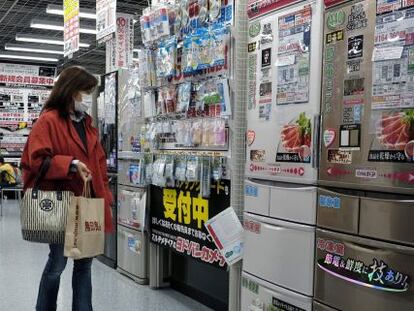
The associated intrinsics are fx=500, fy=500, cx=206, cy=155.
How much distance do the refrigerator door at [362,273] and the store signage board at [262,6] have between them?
1.15 meters

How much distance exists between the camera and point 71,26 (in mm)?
6383

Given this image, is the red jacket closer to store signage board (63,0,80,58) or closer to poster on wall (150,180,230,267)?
poster on wall (150,180,230,267)

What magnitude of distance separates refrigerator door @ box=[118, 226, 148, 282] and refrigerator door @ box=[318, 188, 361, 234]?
2.32 meters

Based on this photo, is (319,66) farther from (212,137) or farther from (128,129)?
(128,129)

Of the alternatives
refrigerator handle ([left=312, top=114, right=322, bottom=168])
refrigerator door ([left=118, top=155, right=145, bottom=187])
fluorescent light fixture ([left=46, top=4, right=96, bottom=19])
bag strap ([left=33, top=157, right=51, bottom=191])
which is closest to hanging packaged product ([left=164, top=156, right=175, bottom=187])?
refrigerator door ([left=118, top=155, right=145, bottom=187])

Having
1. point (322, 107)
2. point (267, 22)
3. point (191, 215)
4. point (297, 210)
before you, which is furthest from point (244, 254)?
point (267, 22)

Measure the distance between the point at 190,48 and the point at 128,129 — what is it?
54.7 inches

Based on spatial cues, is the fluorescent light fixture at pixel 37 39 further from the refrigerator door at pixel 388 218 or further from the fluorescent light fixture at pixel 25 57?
the refrigerator door at pixel 388 218

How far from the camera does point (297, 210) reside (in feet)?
7.98

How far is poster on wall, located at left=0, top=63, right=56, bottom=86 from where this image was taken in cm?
1169

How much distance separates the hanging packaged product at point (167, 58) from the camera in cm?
360

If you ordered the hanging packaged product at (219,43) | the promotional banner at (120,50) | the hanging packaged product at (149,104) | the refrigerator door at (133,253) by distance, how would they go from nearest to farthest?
1. the hanging packaged product at (219,43)
2. the hanging packaged product at (149,104)
3. the refrigerator door at (133,253)
4. the promotional banner at (120,50)

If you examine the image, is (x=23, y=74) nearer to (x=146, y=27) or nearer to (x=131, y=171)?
(x=131, y=171)

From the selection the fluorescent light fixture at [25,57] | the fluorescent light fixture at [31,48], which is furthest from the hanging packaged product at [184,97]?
the fluorescent light fixture at [25,57]
